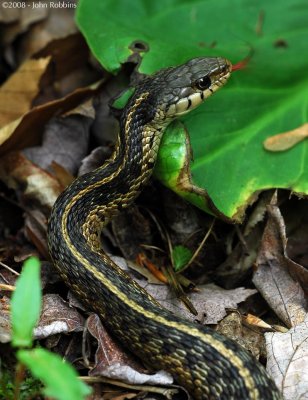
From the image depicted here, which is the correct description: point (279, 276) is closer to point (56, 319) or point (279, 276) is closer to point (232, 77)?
point (56, 319)

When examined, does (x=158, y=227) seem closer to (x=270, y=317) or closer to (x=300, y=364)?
(x=270, y=317)

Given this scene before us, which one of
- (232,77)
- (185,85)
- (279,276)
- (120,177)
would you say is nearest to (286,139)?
(232,77)

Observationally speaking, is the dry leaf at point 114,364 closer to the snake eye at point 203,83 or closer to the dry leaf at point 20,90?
the snake eye at point 203,83

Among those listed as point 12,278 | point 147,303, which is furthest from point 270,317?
point 12,278

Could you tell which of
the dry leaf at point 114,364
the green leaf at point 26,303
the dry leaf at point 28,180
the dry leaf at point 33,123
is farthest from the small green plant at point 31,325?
the dry leaf at point 33,123

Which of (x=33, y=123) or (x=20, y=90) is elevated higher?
(x=20, y=90)
